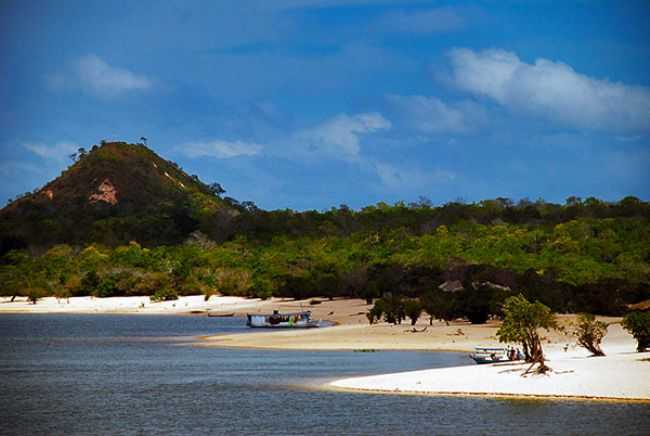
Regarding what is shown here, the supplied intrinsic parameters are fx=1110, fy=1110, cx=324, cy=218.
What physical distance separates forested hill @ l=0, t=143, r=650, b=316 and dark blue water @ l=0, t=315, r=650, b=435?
19.6 metres

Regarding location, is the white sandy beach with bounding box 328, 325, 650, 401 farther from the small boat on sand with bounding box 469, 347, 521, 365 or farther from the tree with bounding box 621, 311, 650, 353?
the small boat on sand with bounding box 469, 347, 521, 365

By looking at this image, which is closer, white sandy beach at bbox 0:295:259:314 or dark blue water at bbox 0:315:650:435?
dark blue water at bbox 0:315:650:435

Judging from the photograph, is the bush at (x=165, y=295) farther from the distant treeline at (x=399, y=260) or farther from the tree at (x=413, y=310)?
the tree at (x=413, y=310)

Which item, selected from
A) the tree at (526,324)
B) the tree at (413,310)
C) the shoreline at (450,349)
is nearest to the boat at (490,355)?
the shoreline at (450,349)

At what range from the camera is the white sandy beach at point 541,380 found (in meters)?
34.0

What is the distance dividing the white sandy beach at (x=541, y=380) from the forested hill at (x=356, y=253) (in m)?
24.4

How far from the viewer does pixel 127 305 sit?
11300cm

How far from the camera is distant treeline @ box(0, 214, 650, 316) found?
79.2m

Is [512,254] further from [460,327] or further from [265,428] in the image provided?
[265,428]

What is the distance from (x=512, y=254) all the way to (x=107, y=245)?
72.3 meters

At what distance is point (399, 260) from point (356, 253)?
37.8 ft

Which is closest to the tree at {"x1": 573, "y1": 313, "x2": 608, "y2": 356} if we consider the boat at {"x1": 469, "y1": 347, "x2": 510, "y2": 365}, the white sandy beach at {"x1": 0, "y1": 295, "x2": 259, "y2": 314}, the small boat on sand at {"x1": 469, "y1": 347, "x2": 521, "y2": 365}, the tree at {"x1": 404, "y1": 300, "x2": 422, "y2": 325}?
the small boat on sand at {"x1": 469, "y1": 347, "x2": 521, "y2": 365}

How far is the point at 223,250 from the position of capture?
446 feet

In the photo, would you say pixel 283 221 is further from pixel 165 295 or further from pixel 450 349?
pixel 450 349
